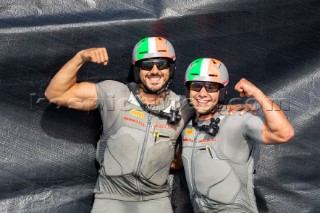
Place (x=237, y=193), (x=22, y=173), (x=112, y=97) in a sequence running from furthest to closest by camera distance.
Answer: (x=22, y=173)
(x=112, y=97)
(x=237, y=193)

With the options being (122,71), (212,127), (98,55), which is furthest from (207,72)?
(122,71)

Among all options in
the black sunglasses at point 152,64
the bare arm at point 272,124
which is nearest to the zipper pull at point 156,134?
the black sunglasses at point 152,64

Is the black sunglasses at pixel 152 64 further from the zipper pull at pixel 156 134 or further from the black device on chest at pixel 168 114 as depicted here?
the zipper pull at pixel 156 134

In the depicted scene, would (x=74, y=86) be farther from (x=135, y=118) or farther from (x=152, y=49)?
(x=152, y=49)

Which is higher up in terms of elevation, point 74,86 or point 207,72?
point 207,72

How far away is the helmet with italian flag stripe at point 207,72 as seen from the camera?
3.71 metres

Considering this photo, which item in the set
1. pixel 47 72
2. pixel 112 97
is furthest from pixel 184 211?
pixel 47 72

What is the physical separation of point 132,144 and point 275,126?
1017 mm

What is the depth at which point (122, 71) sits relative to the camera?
4320 mm

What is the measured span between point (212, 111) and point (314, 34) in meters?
1.19

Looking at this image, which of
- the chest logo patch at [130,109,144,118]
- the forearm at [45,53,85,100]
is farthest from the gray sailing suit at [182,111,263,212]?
the forearm at [45,53,85,100]

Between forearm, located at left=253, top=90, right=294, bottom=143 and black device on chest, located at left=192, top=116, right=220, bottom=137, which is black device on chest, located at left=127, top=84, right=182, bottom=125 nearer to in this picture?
black device on chest, located at left=192, top=116, right=220, bottom=137

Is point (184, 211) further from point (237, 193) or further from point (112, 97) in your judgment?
point (112, 97)

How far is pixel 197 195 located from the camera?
3787mm
